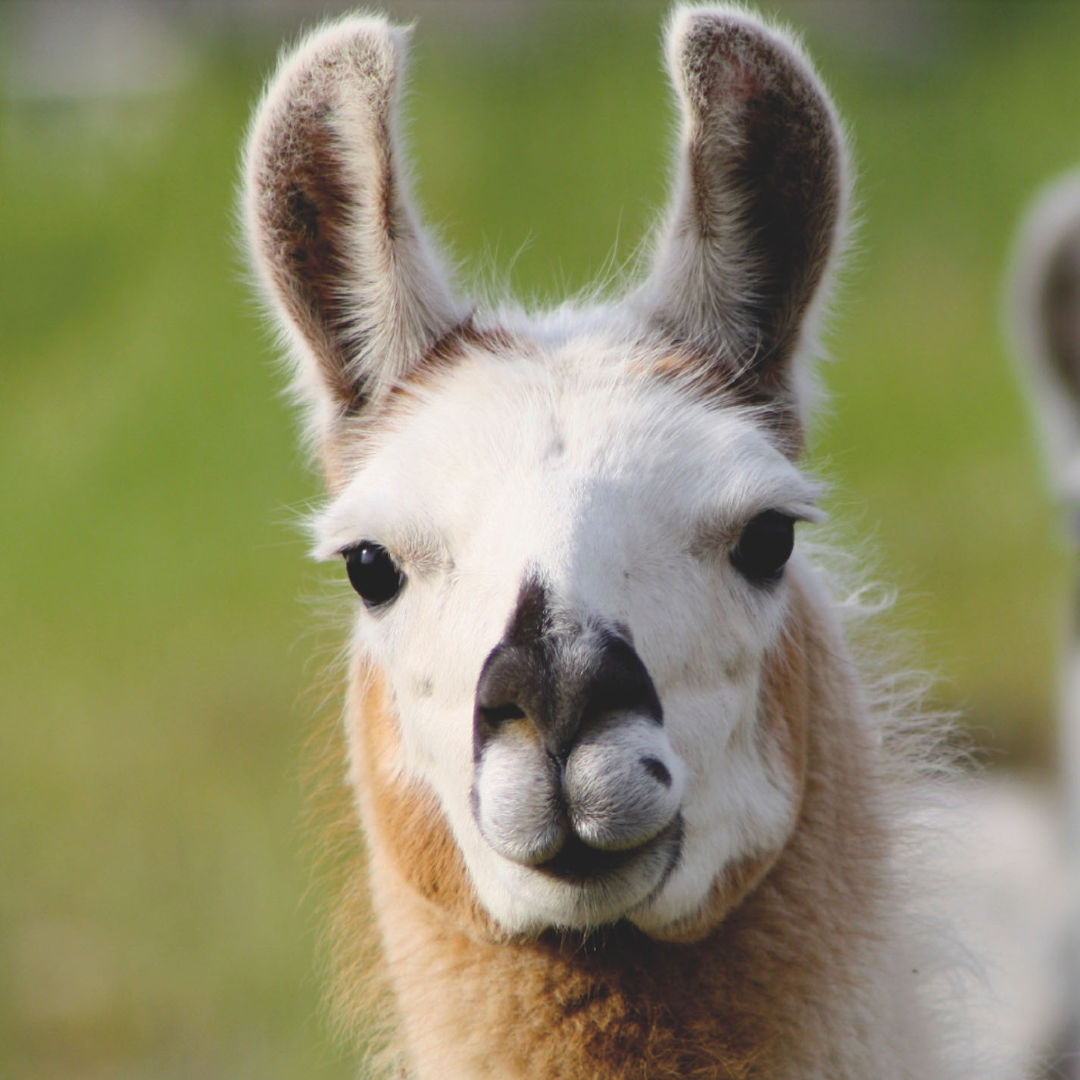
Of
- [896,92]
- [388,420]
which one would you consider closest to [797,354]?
[388,420]

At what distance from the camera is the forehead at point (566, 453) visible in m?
2.88

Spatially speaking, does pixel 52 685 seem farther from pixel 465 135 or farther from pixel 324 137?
pixel 324 137

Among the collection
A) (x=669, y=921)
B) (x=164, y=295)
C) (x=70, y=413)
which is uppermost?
(x=164, y=295)

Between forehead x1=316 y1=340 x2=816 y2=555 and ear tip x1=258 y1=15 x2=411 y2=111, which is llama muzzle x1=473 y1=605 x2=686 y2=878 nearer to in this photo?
forehead x1=316 y1=340 x2=816 y2=555

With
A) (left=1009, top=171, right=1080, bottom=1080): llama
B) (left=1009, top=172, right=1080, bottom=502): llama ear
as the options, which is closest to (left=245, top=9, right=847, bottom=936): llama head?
(left=1009, top=171, right=1080, bottom=1080): llama

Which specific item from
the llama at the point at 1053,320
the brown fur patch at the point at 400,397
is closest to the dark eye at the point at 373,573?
the brown fur patch at the point at 400,397

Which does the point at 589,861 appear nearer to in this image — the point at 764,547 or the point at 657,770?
the point at 657,770

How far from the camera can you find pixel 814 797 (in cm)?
323

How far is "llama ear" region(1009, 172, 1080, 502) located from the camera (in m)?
7.77

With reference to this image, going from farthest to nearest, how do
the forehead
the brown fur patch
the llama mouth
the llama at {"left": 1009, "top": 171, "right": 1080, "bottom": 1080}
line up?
the llama at {"left": 1009, "top": 171, "right": 1080, "bottom": 1080} < the brown fur patch < the forehead < the llama mouth

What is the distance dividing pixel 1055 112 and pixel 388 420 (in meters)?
14.0

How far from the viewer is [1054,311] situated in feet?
26.1

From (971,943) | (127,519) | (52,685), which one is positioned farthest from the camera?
(127,519)

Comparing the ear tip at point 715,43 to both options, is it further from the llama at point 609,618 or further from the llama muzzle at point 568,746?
the llama muzzle at point 568,746
